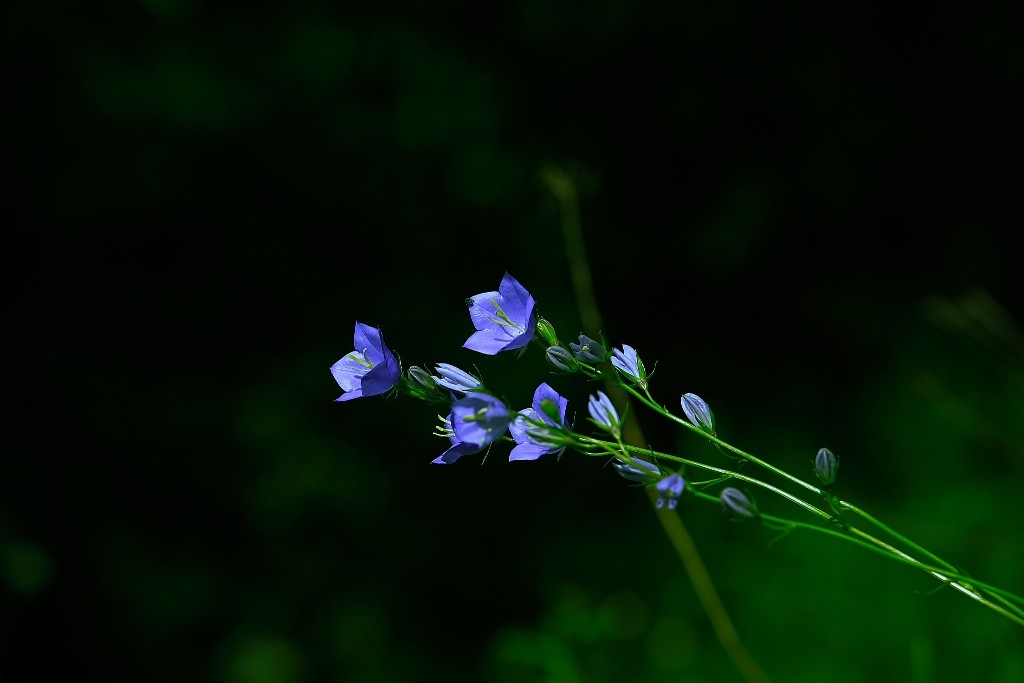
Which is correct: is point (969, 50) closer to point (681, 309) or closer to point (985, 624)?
point (681, 309)

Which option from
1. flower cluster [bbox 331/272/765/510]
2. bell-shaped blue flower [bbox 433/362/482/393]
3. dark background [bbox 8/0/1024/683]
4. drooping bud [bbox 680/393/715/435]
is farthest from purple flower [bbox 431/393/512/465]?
dark background [bbox 8/0/1024/683]

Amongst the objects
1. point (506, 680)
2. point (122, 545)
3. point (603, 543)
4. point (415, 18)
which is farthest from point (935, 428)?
point (122, 545)

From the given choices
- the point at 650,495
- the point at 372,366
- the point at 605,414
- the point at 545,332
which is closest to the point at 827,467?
the point at 605,414

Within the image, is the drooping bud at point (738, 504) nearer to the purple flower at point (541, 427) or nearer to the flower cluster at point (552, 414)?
the flower cluster at point (552, 414)

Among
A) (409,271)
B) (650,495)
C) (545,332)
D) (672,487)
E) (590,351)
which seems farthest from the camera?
(409,271)

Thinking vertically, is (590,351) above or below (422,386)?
above

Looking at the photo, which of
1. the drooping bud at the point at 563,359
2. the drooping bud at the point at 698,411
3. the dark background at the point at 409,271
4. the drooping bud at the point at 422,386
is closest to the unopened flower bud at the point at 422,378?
the drooping bud at the point at 422,386

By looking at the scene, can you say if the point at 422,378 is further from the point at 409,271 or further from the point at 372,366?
the point at 409,271
